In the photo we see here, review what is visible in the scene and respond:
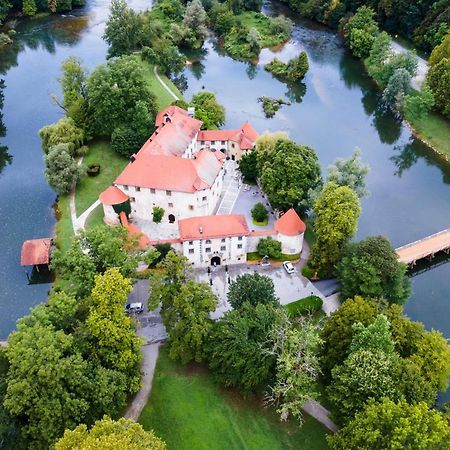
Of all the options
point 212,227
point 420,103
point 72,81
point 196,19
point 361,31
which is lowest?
point 72,81

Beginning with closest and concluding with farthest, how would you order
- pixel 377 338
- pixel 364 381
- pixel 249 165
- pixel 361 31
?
pixel 364 381 < pixel 377 338 < pixel 249 165 < pixel 361 31

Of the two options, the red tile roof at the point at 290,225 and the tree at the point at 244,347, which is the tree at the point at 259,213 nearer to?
the red tile roof at the point at 290,225

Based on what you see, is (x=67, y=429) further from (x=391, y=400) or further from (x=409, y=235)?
(x=409, y=235)

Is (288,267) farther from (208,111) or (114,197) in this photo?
(208,111)

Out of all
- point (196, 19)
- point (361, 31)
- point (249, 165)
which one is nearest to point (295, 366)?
point (249, 165)

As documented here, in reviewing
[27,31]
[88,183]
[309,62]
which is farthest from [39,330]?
[27,31]

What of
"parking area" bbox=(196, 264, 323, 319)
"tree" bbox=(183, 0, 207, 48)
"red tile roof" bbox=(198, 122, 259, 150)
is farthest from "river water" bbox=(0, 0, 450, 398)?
"red tile roof" bbox=(198, 122, 259, 150)
